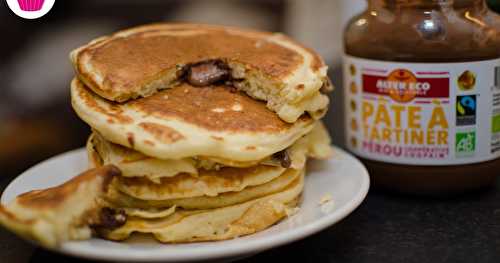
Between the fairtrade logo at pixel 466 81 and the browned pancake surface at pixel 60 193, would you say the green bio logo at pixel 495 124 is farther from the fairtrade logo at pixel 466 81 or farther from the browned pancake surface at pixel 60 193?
the browned pancake surface at pixel 60 193

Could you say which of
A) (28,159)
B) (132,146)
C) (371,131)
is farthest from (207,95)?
(28,159)

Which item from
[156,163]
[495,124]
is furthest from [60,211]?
[495,124]

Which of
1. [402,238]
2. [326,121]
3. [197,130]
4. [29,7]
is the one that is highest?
[29,7]

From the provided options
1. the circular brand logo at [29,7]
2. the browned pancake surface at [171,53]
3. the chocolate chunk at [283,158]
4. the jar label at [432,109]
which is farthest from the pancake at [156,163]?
the circular brand logo at [29,7]

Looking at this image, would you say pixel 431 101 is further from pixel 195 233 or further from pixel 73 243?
pixel 73 243

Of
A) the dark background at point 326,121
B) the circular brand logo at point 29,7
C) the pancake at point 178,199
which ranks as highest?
the circular brand logo at point 29,7

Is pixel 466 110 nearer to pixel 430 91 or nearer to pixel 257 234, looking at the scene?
pixel 430 91
